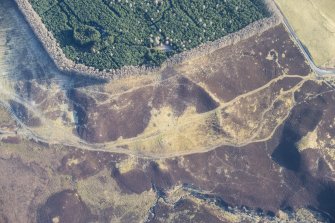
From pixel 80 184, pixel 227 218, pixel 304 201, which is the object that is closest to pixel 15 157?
pixel 80 184

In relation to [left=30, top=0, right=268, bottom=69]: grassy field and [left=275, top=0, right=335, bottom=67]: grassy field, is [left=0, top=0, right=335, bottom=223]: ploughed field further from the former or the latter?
[left=30, top=0, right=268, bottom=69]: grassy field

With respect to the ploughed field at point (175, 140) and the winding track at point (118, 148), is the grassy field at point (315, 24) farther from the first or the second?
the ploughed field at point (175, 140)

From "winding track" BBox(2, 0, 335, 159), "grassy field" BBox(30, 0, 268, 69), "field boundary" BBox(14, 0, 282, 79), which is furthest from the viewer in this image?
"grassy field" BBox(30, 0, 268, 69)

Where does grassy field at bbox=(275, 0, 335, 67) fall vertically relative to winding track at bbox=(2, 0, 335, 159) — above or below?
above

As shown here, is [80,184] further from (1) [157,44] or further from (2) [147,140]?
(1) [157,44]

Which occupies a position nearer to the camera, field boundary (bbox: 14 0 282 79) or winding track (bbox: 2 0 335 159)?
winding track (bbox: 2 0 335 159)

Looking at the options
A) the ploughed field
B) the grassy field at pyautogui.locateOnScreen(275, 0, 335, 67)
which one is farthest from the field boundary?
the grassy field at pyautogui.locateOnScreen(275, 0, 335, 67)

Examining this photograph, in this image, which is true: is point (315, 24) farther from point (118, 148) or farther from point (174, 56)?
point (118, 148)
